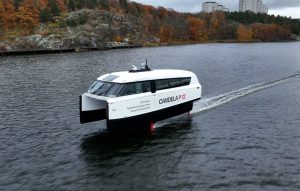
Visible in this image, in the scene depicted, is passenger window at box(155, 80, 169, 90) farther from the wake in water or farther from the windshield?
the wake in water

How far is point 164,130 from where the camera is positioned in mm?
28859

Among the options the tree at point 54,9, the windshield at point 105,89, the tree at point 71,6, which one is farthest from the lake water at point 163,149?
the tree at point 71,6

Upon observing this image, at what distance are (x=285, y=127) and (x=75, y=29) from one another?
14093 centimetres

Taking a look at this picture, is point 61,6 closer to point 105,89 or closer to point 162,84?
point 162,84

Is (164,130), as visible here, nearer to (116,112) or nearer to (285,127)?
(116,112)

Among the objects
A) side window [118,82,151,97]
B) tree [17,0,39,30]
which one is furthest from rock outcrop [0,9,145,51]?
side window [118,82,151,97]

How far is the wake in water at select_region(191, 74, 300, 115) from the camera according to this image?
3625cm

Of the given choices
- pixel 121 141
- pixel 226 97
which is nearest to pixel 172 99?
pixel 121 141

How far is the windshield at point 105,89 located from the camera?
26.3 m

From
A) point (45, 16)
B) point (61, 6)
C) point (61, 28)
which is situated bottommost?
point (61, 28)

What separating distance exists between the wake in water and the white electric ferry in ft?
15.9

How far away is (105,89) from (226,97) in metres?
18.7

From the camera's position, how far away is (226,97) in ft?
136

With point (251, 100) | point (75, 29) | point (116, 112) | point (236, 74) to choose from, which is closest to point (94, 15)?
point (75, 29)
